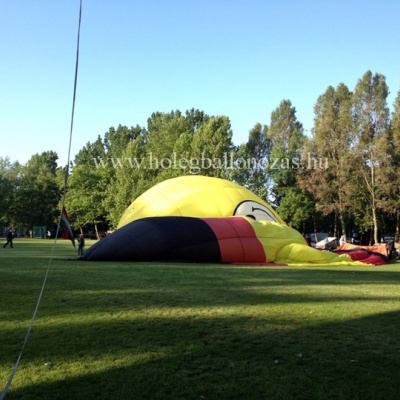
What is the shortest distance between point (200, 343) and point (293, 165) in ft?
156

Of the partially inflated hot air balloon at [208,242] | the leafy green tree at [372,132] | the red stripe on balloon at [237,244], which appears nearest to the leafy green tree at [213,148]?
the leafy green tree at [372,132]

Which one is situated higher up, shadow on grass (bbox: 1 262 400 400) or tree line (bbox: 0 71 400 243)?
tree line (bbox: 0 71 400 243)

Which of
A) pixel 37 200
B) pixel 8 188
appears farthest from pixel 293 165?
pixel 37 200

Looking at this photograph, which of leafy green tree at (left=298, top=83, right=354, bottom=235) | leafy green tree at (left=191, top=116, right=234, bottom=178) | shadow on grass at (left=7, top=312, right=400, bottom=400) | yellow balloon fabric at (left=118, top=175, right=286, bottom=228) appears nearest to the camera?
shadow on grass at (left=7, top=312, right=400, bottom=400)

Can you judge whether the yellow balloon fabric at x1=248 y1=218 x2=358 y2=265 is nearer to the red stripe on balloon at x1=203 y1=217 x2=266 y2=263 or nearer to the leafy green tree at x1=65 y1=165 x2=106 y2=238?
the red stripe on balloon at x1=203 y1=217 x2=266 y2=263

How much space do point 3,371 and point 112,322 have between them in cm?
207

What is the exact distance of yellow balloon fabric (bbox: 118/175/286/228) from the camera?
Result: 2170 cm

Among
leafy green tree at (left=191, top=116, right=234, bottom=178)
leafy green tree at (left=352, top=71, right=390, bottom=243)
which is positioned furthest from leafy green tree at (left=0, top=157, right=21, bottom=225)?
leafy green tree at (left=352, top=71, right=390, bottom=243)

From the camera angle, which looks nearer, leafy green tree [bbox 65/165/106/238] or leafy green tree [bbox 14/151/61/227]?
leafy green tree [bbox 65/165/106/238]

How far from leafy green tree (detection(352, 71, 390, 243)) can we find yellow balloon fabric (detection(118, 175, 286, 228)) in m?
19.7

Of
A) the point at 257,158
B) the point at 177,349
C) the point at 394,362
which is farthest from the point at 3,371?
the point at 257,158

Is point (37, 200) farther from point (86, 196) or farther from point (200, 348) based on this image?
point (200, 348)

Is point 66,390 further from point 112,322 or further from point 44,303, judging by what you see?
point 44,303

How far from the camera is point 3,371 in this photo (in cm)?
423
